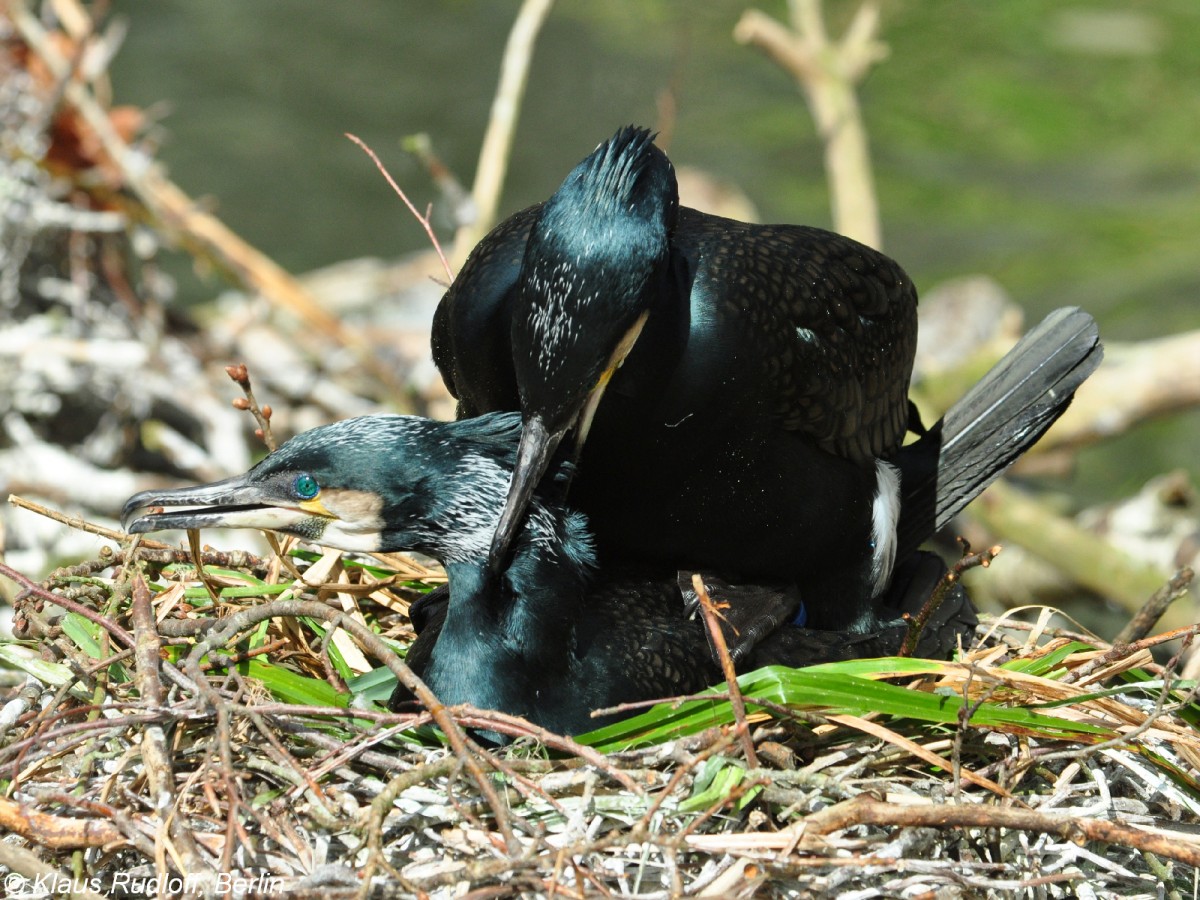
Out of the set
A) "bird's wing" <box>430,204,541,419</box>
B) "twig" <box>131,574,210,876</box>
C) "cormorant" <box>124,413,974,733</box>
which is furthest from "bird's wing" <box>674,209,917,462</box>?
"twig" <box>131,574,210,876</box>

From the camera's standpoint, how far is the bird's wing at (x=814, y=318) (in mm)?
3045

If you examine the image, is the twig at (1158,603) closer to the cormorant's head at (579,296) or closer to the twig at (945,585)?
the twig at (945,585)

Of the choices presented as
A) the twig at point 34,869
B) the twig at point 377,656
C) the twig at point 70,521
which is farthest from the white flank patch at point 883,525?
the twig at point 34,869

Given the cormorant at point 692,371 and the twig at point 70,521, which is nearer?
the cormorant at point 692,371

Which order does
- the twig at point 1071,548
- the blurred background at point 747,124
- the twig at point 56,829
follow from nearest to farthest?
the twig at point 56,829 → the twig at point 1071,548 → the blurred background at point 747,124

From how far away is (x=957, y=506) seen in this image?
3760mm

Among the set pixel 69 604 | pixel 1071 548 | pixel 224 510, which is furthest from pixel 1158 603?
pixel 1071 548

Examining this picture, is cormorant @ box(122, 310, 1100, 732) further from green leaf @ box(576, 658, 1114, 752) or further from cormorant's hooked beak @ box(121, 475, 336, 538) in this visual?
green leaf @ box(576, 658, 1114, 752)

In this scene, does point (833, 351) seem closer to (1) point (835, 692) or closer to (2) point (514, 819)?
(1) point (835, 692)

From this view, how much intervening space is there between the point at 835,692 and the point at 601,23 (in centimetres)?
1287

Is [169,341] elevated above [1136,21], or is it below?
below

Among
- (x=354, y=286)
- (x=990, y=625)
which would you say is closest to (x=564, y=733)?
(x=990, y=625)

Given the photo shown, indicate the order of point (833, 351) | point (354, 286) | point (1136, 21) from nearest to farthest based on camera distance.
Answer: point (833, 351) → point (354, 286) → point (1136, 21)

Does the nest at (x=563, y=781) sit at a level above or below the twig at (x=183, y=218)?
below
